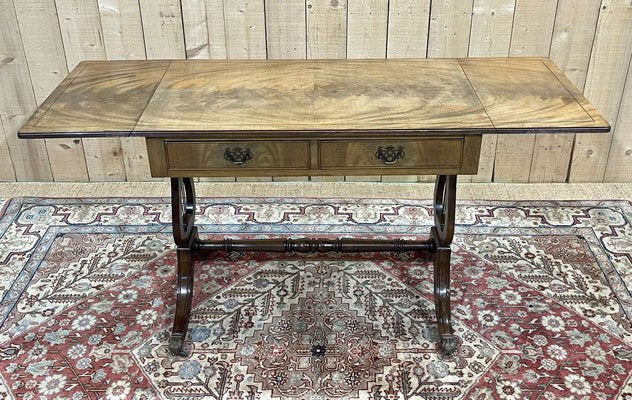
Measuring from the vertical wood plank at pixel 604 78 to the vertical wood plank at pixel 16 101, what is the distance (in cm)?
250

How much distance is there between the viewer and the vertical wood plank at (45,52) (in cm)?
285

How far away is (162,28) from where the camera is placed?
2893 mm

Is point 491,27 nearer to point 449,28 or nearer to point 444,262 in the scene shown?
point 449,28

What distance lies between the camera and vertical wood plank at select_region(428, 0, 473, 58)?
2834 millimetres

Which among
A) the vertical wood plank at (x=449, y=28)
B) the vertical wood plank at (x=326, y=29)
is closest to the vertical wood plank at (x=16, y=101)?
the vertical wood plank at (x=326, y=29)

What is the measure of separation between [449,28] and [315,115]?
1300mm

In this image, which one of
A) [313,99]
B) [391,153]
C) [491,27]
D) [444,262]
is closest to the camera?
[391,153]

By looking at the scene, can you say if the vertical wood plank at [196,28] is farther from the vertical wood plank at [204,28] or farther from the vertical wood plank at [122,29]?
the vertical wood plank at [122,29]

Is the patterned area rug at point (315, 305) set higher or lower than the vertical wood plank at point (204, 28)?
lower

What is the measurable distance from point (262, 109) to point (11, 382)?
112 centimetres

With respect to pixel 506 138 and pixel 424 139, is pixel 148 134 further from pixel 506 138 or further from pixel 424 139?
pixel 506 138

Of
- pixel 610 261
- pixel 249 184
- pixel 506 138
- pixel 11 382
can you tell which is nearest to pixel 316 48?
pixel 249 184

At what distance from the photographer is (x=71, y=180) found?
3.24 m

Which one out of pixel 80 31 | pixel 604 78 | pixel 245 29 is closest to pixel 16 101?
pixel 80 31
